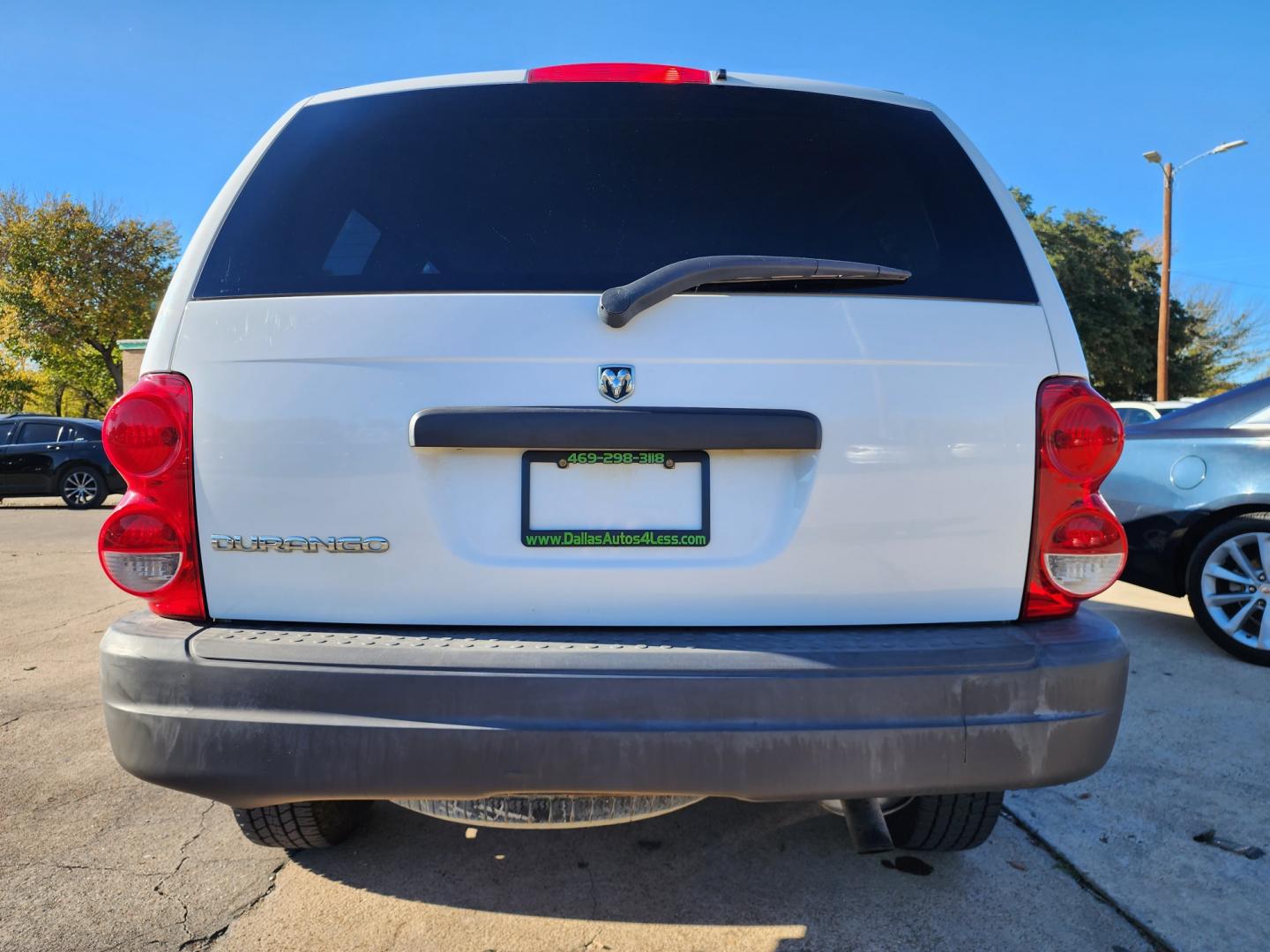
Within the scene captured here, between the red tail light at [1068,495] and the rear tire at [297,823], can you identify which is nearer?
the red tail light at [1068,495]

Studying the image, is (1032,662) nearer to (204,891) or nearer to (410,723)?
(410,723)

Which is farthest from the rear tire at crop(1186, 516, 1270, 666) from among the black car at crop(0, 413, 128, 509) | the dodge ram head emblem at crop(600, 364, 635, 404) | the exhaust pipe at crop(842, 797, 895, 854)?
the black car at crop(0, 413, 128, 509)

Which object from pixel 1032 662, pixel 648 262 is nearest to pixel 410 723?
pixel 648 262

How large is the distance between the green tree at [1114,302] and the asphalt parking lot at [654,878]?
3245 centimetres

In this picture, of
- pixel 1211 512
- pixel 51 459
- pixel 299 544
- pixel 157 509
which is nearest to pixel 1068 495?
pixel 299 544

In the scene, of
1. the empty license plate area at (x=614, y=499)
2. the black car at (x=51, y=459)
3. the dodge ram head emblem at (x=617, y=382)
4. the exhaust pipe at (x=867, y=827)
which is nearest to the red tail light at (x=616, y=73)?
the dodge ram head emblem at (x=617, y=382)

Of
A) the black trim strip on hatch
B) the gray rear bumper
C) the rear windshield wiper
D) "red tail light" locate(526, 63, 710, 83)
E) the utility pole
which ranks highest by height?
the utility pole

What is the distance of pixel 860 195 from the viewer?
1.88m

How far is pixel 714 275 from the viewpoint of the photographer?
163cm

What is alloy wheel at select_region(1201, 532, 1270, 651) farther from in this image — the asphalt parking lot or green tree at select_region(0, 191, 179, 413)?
green tree at select_region(0, 191, 179, 413)

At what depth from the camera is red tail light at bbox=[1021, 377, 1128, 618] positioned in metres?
1.65

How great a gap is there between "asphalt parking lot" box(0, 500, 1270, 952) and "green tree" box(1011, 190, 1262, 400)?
32453mm

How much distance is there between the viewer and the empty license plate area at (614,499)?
1.61 m

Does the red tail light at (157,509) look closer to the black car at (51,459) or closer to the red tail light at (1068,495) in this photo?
the red tail light at (1068,495)
